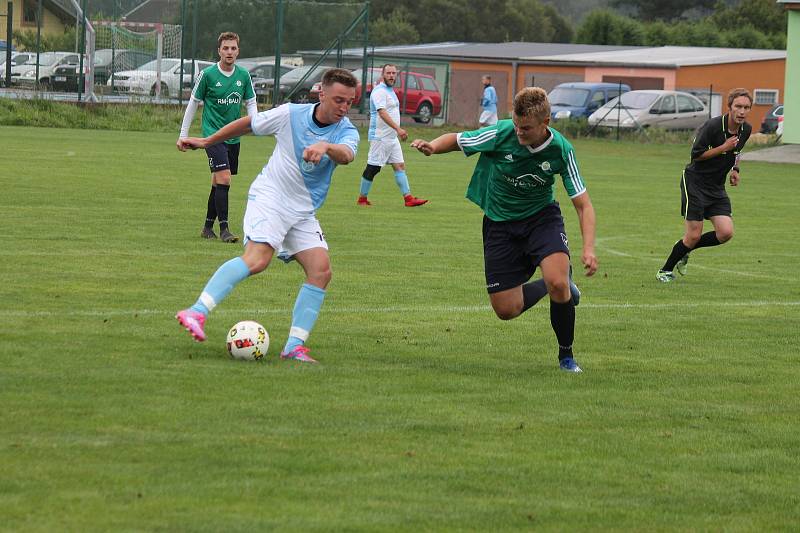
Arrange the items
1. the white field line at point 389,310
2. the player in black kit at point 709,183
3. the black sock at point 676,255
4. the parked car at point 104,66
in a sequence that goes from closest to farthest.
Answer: the white field line at point 389,310, the player in black kit at point 709,183, the black sock at point 676,255, the parked car at point 104,66

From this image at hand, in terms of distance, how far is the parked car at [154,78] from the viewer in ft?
131

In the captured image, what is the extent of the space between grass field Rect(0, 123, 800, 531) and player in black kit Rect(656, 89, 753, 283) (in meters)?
0.43

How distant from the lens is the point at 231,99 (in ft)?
46.5

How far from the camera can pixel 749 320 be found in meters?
10.4

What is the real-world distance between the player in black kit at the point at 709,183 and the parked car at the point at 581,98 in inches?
1299

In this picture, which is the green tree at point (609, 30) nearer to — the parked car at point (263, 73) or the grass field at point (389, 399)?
the parked car at point (263, 73)

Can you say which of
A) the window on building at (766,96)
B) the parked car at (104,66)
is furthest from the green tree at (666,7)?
the parked car at (104,66)

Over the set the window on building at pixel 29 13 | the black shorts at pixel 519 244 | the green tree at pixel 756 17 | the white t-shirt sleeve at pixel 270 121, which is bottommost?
the black shorts at pixel 519 244

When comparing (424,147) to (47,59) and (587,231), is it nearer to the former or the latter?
(587,231)

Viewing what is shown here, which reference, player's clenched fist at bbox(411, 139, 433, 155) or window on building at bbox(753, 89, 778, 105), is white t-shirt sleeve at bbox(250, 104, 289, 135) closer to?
player's clenched fist at bbox(411, 139, 433, 155)

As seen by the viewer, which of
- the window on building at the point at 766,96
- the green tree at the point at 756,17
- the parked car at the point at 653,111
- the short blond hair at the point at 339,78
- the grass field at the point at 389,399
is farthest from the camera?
the green tree at the point at 756,17

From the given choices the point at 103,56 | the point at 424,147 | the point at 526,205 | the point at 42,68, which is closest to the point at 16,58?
the point at 42,68

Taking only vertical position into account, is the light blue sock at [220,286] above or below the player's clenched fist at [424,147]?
below

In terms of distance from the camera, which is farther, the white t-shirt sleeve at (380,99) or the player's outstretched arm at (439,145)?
the white t-shirt sleeve at (380,99)
